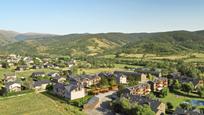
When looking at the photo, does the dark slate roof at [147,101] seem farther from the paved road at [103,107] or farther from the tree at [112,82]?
the tree at [112,82]

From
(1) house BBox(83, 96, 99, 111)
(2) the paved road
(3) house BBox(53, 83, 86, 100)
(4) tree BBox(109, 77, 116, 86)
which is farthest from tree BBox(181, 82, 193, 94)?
(3) house BBox(53, 83, 86, 100)

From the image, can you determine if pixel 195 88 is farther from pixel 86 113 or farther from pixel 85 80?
pixel 86 113

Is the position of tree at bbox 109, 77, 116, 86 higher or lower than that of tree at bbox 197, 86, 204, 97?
higher

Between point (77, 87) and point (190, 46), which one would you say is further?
point (190, 46)

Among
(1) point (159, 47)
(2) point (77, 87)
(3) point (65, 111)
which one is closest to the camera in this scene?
(3) point (65, 111)

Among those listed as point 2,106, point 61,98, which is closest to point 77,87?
point 61,98

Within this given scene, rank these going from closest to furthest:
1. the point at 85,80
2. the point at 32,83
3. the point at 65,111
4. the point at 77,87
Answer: the point at 65,111 → the point at 77,87 → the point at 32,83 → the point at 85,80

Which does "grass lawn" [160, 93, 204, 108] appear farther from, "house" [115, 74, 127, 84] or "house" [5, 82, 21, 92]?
"house" [5, 82, 21, 92]
